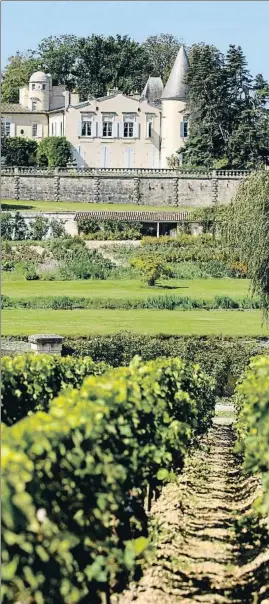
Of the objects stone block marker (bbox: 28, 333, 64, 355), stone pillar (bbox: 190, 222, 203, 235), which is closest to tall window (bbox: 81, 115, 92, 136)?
stone pillar (bbox: 190, 222, 203, 235)

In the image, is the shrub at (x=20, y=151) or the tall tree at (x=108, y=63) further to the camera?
the tall tree at (x=108, y=63)

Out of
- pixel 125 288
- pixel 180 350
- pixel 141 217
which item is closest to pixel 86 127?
pixel 141 217

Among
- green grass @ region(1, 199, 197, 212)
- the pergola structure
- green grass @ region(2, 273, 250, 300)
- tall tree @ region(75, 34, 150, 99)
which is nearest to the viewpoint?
green grass @ region(2, 273, 250, 300)

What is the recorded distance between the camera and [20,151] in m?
87.7

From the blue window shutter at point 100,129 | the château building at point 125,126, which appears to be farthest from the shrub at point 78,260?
the blue window shutter at point 100,129

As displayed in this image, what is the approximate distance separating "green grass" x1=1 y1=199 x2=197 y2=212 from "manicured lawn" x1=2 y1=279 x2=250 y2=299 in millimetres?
17650

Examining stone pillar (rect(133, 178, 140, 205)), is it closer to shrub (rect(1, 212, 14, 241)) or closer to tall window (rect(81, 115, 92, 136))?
tall window (rect(81, 115, 92, 136))

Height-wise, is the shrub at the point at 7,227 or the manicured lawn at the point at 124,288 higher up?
the shrub at the point at 7,227

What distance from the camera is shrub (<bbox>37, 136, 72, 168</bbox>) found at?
3428 inches

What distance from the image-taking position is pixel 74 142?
89.3 meters

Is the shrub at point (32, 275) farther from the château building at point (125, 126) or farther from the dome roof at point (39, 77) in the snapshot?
the dome roof at point (39, 77)

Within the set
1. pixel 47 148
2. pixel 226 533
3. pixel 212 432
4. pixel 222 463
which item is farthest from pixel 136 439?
pixel 47 148

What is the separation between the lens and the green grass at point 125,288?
52031 millimetres

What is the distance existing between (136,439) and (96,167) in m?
75.0
